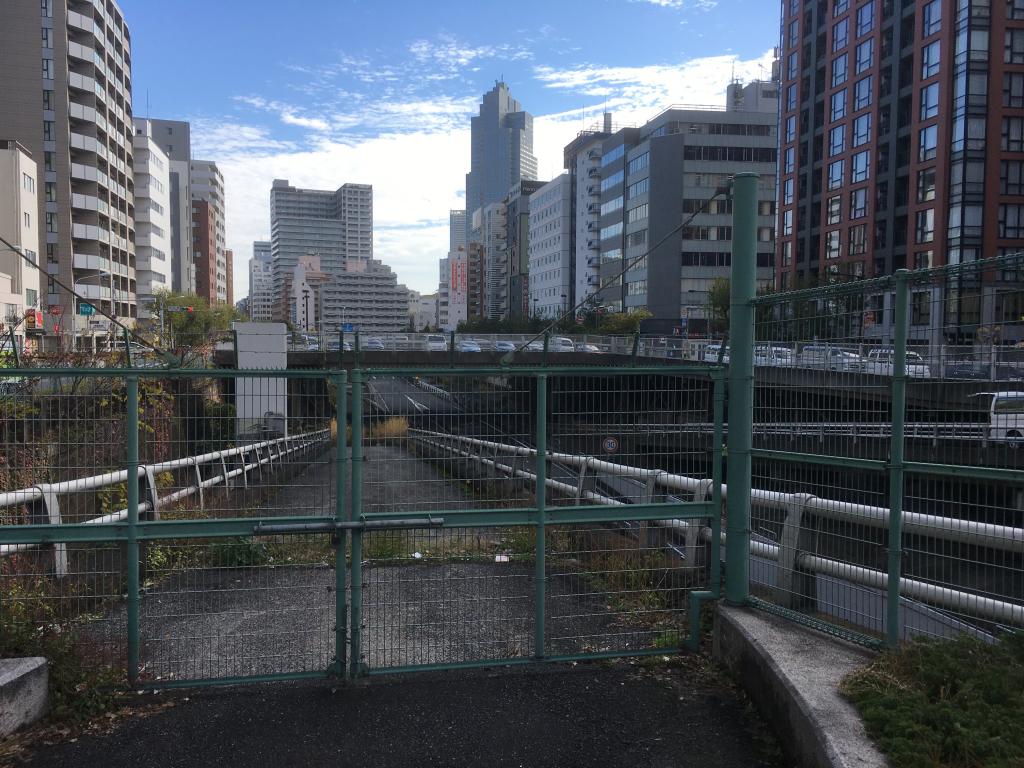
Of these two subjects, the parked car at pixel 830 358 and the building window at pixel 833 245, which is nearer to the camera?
the parked car at pixel 830 358

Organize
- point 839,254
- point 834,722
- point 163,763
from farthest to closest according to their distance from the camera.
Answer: point 839,254, point 163,763, point 834,722

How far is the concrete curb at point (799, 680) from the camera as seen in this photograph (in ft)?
11.4

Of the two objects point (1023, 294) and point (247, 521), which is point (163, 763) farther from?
point (1023, 294)

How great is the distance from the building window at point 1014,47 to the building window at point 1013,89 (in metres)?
0.84

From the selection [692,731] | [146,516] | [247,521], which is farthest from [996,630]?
[146,516]

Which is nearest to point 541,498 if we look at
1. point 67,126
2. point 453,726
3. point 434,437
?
point 434,437

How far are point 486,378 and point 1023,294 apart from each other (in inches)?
117

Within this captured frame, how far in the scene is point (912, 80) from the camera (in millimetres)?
51031

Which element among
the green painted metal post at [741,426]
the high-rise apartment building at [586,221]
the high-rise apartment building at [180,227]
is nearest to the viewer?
the green painted metal post at [741,426]

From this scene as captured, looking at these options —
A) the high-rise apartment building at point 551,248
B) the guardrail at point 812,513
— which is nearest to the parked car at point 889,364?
the guardrail at point 812,513

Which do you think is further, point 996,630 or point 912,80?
point 912,80

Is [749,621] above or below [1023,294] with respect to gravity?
below

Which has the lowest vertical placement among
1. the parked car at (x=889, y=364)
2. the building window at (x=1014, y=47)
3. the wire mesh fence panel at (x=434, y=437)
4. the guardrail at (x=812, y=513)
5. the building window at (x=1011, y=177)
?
the guardrail at (x=812, y=513)

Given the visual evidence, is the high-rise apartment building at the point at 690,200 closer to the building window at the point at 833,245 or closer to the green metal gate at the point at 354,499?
the building window at the point at 833,245
